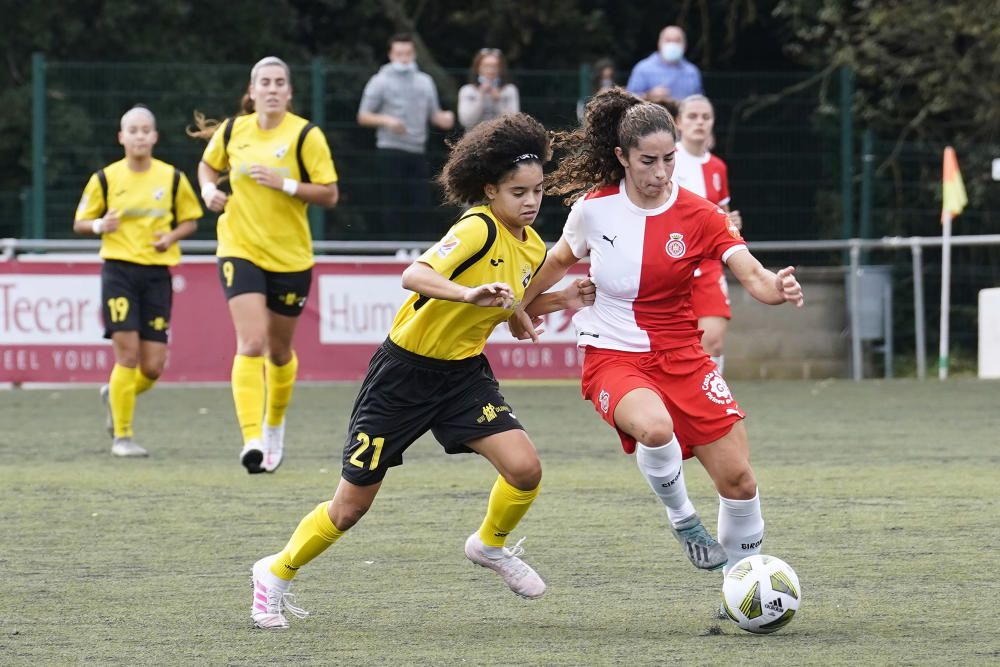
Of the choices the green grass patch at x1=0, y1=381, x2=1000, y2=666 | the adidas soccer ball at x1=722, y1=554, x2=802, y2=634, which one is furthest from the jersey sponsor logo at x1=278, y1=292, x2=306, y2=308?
the adidas soccer ball at x1=722, y1=554, x2=802, y2=634

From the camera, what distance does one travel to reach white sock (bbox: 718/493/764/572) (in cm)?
561

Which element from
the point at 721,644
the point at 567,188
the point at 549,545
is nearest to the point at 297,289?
the point at 549,545

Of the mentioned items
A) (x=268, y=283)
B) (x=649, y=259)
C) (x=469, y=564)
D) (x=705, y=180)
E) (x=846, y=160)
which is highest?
(x=846, y=160)

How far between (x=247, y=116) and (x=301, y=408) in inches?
157

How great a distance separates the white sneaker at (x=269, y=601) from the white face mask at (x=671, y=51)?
9375 millimetres

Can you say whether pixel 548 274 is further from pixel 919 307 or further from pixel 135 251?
pixel 919 307

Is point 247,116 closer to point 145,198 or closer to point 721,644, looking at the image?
point 145,198

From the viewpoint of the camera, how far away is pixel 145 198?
1057cm

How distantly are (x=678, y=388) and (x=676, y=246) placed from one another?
0.46 m

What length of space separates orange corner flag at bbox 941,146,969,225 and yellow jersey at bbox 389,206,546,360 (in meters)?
9.87

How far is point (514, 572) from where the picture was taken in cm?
571


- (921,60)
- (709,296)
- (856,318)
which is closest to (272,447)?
(709,296)

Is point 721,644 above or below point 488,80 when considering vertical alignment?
below

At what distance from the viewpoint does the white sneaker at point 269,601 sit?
5.45 m
